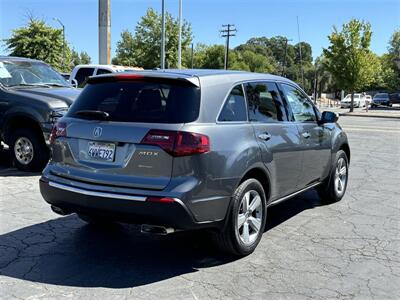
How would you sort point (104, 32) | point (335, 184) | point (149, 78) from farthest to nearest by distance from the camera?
1. point (104, 32)
2. point (335, 184)
3. point (149, 78)

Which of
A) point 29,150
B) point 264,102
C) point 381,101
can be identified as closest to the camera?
point 264,102

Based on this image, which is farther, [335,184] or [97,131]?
[335,184]

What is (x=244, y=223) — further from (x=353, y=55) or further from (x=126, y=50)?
(x=126, y=50)

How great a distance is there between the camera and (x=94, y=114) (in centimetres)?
446

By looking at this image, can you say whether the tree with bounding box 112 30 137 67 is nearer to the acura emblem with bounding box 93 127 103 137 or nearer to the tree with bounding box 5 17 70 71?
the tree with bounding box 5 17 70 71

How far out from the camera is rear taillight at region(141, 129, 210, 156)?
13.2 ft

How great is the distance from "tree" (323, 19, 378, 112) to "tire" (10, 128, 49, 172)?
3626 centimetres

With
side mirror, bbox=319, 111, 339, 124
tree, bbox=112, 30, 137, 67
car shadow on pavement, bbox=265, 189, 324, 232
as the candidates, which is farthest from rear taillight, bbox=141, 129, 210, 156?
tree, bbox=112, 30, 137, 67

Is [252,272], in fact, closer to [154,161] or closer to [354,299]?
[354,299]

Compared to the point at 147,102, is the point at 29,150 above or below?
below

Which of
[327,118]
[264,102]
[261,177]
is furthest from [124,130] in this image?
[327,118]

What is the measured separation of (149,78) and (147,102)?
0.80 feet

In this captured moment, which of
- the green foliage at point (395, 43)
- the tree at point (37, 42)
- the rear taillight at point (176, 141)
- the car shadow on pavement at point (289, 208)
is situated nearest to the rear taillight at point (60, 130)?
the rear taillight at point (176, 141)

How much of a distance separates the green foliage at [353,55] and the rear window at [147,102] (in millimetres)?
38990
